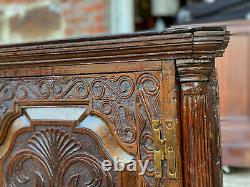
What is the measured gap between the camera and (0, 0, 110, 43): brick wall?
2709 mm

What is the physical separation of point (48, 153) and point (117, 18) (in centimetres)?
163

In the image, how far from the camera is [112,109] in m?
1.13

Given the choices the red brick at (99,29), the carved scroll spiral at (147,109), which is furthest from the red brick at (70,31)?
the carved scroll spiral at (147,109)

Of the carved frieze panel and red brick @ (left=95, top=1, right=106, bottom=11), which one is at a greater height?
red brick @ (left=95, top=1, right=106, bottom=11)

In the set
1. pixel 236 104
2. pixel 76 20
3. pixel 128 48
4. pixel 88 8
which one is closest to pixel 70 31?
pixel 76 20

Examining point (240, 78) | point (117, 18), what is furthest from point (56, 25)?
point (240, 78)

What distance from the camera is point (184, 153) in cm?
106

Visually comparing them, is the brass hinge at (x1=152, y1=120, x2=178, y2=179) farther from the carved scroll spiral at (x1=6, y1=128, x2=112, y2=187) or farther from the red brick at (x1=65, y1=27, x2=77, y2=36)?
the red brick at (x1=65, y1=27, x2=77, y2=36)

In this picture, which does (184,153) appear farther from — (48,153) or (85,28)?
(85,28)

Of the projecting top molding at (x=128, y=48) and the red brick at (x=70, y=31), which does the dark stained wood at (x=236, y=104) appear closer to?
the projecting top molding at (x=128, y=48)

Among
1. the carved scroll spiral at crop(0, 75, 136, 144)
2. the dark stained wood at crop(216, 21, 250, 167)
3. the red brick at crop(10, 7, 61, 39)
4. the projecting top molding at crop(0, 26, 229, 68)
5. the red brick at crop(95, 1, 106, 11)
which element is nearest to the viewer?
the projecting top molding at crop(0, 26, 229, 68)

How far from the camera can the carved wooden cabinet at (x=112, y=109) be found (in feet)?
3.40

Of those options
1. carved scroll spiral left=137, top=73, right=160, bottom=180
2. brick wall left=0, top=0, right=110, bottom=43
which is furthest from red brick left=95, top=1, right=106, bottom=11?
carved scroll spiral left=137, top=73, right=160, bottom=180

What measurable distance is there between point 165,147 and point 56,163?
330 mm
